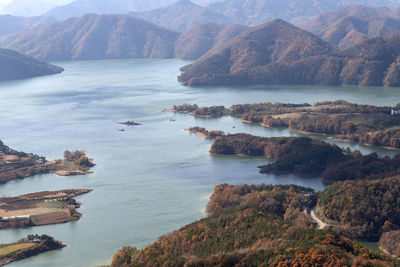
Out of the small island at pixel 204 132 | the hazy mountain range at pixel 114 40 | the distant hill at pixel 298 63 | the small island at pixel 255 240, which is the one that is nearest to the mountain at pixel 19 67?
the hazy mountain range at pixel 114 40

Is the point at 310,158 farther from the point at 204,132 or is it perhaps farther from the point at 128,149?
the point at 128,149

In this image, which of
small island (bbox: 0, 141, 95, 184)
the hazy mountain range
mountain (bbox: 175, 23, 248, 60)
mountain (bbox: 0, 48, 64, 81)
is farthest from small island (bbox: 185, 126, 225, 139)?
the hazy mountain range

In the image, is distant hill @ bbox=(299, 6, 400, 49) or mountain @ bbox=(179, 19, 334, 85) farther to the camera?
distant hill @ bbox=(299, 6, 400, 49)

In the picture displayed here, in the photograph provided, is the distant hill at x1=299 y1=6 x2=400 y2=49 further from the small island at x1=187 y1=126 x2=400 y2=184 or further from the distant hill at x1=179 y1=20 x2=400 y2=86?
the small island at x1=187 y1=126 x2=400 y2=184

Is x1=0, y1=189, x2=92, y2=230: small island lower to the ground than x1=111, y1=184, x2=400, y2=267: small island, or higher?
lower

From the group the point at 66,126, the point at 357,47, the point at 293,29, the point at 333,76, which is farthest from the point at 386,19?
the point at 66,126

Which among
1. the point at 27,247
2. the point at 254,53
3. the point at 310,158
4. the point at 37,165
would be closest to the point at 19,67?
the point at 254,53
